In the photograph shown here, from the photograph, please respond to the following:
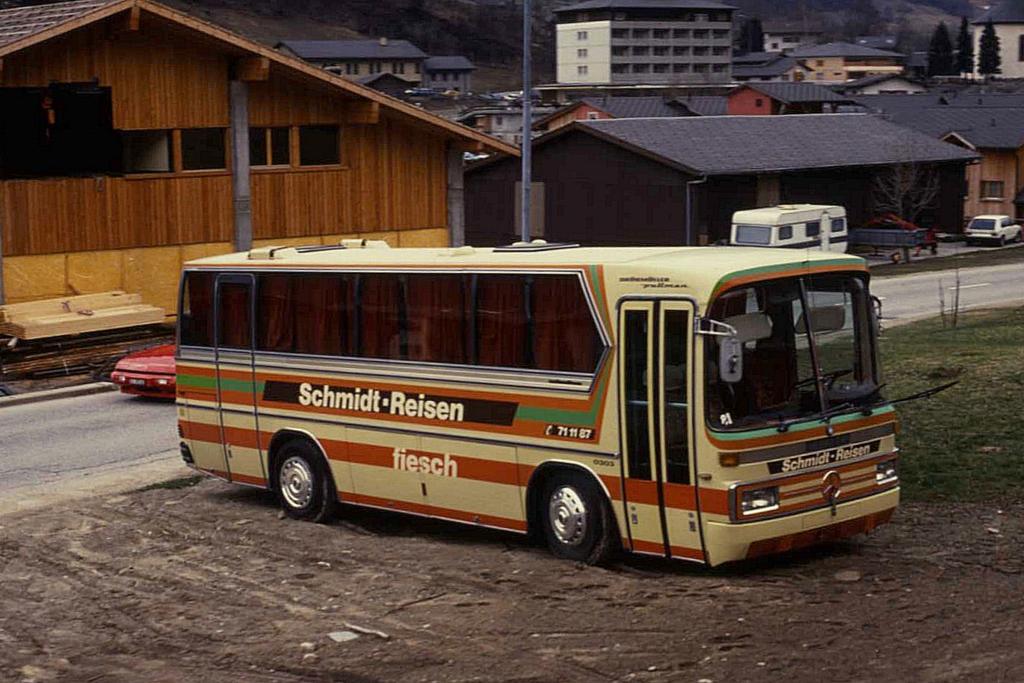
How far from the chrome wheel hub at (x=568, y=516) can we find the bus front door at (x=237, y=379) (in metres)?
4.36

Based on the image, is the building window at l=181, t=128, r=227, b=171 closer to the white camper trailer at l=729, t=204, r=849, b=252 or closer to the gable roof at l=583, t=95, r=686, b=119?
the white camper trailer at l=729, t=204, r=849, b=252

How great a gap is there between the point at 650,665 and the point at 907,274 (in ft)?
144

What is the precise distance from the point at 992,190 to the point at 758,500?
242ft

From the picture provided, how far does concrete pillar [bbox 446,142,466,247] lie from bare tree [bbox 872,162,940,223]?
31.4 meters

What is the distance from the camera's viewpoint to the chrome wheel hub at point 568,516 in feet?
44.8

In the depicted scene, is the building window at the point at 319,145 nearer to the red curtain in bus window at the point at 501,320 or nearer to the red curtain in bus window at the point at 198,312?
the red curtain in bus window at the point at 198,312

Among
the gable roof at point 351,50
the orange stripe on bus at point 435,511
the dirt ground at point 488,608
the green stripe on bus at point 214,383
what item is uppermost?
the gable roof at point 351,50

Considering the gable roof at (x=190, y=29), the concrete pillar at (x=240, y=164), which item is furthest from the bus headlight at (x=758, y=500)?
the concrete pillar at (x=240, y=164)

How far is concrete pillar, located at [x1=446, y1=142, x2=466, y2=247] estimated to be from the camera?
127ft

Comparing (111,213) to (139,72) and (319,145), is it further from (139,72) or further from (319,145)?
(319,145)

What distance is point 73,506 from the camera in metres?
17.5

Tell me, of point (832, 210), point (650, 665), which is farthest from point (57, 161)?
point (832, 210)

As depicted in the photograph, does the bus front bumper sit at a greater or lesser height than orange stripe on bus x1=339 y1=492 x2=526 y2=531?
greater

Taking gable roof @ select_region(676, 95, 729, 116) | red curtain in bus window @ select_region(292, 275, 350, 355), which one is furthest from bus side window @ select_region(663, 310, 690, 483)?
gable roof @ select_region(676, 95, 729, 116)
